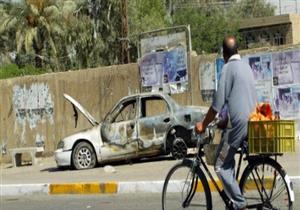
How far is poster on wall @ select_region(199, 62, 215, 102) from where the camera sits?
1764cm

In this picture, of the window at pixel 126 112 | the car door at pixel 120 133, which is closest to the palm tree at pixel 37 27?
the window at pixel 126 112

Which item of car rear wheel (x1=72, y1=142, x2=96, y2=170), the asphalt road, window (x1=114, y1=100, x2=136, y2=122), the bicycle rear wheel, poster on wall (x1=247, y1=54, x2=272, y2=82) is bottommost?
the asphalt road

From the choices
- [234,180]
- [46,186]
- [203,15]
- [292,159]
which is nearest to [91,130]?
[46,186]

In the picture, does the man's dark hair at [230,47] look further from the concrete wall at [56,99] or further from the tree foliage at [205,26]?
the tree foliage at [205,26]

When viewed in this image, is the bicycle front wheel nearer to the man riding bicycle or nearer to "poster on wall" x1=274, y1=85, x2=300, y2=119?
the man riding bicycle

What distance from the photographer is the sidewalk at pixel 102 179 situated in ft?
40.4

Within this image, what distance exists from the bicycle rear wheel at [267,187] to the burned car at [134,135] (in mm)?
8037

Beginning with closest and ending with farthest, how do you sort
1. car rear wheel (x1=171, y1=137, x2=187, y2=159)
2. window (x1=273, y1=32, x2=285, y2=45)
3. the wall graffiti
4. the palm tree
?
1. car rear wheel (x1=171, y1=137, x2=187, y2=159)
2. the wall graffiti
3. the palm tree
4. window (x1=273, y1=32, x2=285, y2=45)

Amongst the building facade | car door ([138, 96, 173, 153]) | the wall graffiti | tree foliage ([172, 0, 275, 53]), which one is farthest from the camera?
tree foliage ([172, 0, 275, 53])

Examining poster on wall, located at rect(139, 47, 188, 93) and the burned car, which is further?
poster on wall, located at rect(139, 47, 188, 93)

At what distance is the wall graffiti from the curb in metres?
7.37

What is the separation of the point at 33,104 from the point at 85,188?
9050 mm

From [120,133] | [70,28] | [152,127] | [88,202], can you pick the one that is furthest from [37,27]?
[88,202]

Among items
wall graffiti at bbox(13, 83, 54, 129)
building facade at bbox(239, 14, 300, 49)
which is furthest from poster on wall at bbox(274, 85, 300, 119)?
building facade at bbox(239, 14, 300, 49)
